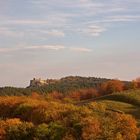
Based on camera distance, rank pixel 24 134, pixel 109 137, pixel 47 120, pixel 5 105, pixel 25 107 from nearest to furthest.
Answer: pixel 109 137
pixel 24 134
pixel 47 120
pixel 25 107
pixel 5 105

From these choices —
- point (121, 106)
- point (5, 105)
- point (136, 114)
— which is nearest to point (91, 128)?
point (136, 114)

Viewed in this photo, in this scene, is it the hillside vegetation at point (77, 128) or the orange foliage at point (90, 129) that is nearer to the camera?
the orange foliage at point (90, 129)

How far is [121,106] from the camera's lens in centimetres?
13662

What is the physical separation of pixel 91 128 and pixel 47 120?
23.3 meters

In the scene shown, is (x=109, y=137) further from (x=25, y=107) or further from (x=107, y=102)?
(x=107, y=102)

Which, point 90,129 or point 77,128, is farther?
point 77,128

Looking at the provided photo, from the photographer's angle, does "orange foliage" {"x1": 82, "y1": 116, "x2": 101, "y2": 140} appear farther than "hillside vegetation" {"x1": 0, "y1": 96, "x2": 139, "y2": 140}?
No

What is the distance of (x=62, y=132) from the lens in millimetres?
82250

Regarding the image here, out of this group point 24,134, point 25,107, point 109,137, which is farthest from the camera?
point 25,107

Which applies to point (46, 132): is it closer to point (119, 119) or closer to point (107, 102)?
point (119, 119)

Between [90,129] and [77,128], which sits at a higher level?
[90,129]

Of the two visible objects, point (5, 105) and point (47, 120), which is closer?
point (47, 120)

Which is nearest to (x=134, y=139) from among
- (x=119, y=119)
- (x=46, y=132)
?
(x=119, y=119)

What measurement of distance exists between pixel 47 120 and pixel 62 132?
2069 centimetres
